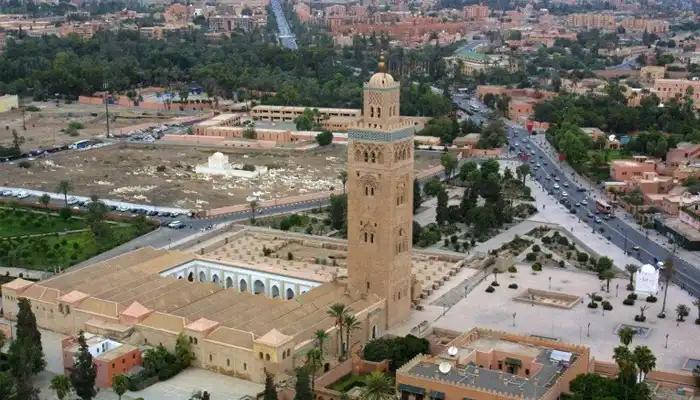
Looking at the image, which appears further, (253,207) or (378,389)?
(253,207)

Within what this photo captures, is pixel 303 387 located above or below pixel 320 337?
below

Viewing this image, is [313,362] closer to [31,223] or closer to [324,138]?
[31,223]

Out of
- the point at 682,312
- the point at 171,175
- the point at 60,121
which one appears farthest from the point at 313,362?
the point at 60,121

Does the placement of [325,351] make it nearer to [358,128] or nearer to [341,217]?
[358,128]

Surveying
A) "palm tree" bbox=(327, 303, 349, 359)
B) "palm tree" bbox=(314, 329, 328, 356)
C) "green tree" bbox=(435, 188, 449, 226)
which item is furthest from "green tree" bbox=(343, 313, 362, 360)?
"green tree" bbox=(435, 188, 449, 226)

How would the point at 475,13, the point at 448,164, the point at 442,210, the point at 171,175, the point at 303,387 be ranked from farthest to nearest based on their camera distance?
1. the point at 475,13
2. the point at 171,175
3. the point at 448,164
4. the point at 442,210
5. the point at 303,387

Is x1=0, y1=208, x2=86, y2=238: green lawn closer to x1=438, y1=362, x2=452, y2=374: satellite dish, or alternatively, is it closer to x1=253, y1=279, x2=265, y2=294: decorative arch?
x1=253, y1=279, x2=265, y2=294: decorative arch

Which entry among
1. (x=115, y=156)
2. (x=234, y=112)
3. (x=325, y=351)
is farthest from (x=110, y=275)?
(x=234, y=112)
